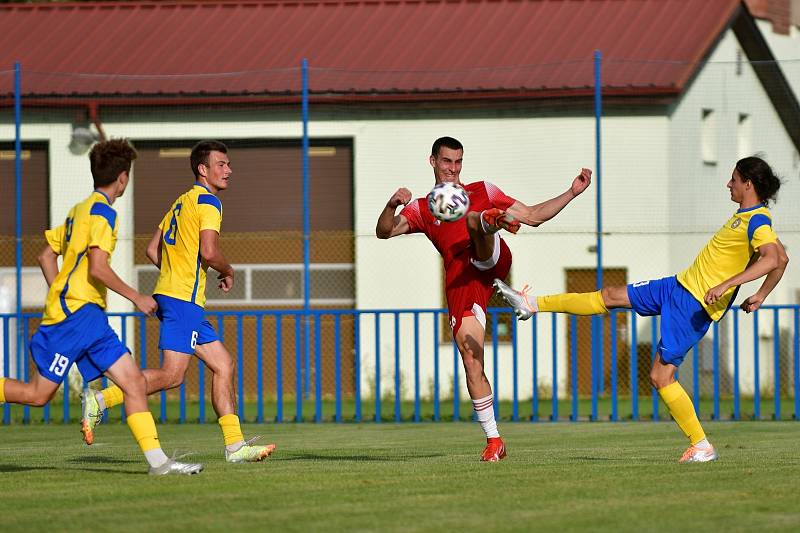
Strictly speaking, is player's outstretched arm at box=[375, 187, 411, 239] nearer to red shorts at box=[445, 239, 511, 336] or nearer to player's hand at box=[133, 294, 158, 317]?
red shorts at box=[445, 239, 511, 336]

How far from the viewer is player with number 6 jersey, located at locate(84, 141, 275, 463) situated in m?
8.90

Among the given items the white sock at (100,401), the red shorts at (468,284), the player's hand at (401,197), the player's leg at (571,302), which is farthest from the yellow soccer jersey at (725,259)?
the white sock at (100,401)

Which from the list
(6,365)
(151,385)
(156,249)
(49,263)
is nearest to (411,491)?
(151,385)

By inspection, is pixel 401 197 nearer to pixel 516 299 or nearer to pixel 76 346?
pixel 516 299

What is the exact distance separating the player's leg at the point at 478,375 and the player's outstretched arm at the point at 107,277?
7.08 ft

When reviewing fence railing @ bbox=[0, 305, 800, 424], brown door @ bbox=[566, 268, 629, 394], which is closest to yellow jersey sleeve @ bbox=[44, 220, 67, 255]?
fence railing @ bbox=[0, 305, 800, 424]

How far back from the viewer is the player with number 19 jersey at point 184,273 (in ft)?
29.2

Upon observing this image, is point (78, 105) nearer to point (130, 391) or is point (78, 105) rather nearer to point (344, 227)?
point (344, 227)

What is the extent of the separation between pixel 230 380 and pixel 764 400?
11.7 m

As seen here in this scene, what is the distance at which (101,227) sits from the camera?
7.88 meters

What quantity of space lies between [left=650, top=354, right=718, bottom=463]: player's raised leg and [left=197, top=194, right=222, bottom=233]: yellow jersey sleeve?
2752mm

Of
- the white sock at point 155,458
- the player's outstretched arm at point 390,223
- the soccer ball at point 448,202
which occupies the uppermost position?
the soccer ball at point 448,202

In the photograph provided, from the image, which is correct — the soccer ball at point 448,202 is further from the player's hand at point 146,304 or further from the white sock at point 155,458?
the white sock at point 155,458

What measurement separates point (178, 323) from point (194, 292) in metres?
0.21
